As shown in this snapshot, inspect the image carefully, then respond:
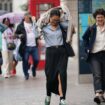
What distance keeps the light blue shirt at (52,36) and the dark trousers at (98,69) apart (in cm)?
81

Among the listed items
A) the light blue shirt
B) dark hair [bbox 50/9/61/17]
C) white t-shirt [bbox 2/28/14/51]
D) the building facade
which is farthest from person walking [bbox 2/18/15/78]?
the building facade

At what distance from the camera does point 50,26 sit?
31.5 feet

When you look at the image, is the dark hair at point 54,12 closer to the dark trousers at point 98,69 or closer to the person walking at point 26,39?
the dark trousers at point 98,69

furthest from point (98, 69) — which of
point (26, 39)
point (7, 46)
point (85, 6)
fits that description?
point (7, 46)

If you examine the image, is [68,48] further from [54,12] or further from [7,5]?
[7,5]

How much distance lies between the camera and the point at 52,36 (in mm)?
9531

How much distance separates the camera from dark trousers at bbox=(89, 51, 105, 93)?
9.91 metres

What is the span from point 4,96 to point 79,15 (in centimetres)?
268

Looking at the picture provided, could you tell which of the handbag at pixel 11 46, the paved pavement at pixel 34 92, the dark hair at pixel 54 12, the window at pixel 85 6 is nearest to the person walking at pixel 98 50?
the paved pavement at pixel 34 92

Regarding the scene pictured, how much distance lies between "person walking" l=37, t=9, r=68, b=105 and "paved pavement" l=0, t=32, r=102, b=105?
0.78 metres

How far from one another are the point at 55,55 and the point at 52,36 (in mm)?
322

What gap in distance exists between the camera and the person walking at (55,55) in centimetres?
945

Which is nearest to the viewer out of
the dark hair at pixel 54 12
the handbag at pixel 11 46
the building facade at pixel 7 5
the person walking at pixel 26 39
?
the dark hair at pixel 54 12

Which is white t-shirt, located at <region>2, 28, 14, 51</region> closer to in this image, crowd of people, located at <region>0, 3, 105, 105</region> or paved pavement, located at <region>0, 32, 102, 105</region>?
paved pavement, located at <region>0, 32, 102, 105</region>
